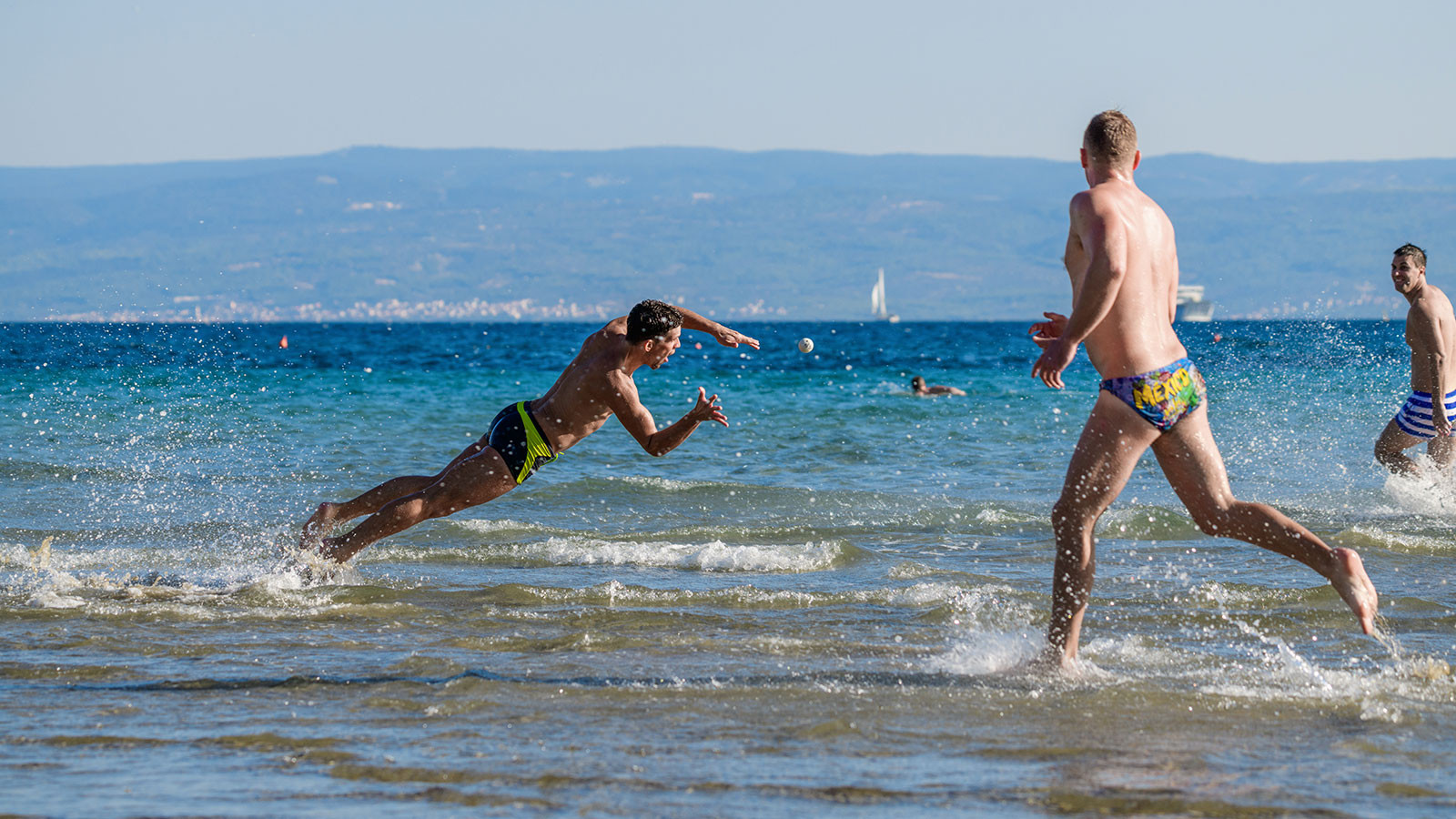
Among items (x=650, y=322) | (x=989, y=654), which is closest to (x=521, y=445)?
(x=650, y=322)

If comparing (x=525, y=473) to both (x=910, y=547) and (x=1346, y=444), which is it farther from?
(x=1346, y=444)

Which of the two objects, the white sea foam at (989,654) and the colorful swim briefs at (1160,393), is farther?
the white sea foam at (989,654)

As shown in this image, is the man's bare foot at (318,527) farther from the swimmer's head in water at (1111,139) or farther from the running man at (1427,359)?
the running man at (1427,359)

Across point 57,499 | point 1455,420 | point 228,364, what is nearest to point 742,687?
point 1455,420

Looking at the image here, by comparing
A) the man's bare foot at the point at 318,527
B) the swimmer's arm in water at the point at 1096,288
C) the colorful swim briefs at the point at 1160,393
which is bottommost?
the man's bare foot at the point at 318,527

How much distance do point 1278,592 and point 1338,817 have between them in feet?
11.5

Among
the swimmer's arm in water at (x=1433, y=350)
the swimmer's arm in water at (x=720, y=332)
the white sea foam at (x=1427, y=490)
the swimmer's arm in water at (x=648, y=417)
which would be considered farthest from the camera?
the white sea foam at (x=1427, y=490)

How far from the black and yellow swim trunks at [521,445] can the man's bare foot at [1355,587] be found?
376 cm

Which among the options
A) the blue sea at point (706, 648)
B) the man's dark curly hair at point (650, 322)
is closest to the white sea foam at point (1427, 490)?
the blue sea at point (706, 648)

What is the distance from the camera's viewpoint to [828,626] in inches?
243

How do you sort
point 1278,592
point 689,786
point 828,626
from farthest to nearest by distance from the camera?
point 1278,592
point 828,626
point 689,786

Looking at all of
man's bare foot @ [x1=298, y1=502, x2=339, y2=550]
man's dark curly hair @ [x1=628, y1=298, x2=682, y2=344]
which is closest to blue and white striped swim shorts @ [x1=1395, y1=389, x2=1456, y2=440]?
man's dark curly hair @ [x1=628, y1=298, x2=682, y2=344]

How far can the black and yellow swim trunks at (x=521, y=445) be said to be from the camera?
695 centimetres

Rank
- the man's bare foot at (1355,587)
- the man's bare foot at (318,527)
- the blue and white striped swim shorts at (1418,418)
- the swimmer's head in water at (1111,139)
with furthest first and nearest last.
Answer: the blue and white striped swim shorts at (1418,418)
the man's bare foot at (318,527)
the swimmer's head in water at (1111,139)
the man's bare foot at (1355,587)
